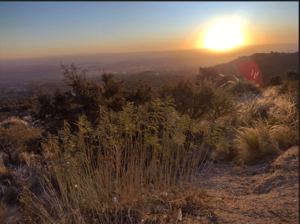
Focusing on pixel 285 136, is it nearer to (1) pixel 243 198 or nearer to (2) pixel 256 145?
(2) pixel 256 145

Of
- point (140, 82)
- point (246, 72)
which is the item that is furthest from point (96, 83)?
point (246, 72)

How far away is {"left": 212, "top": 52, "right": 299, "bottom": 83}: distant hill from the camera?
40.2 metres

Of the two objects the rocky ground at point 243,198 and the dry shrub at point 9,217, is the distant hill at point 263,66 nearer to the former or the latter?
the rocky ground at point 243,198

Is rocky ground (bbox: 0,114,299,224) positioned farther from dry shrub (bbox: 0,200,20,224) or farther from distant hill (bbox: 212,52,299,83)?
distant hill (bbox: 212,52,299,83)

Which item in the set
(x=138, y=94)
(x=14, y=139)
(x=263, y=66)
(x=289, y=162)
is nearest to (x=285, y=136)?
(x=289, y=162)

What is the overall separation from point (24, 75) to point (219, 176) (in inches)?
289

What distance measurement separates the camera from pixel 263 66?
42.6 m

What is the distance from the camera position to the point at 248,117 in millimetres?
7316

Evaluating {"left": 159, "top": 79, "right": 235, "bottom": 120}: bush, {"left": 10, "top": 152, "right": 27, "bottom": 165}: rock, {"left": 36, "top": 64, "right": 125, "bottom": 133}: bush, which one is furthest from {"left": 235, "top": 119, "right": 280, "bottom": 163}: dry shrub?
{"left": 10, "top": 152, "right": 27, "bottom": 165}: rock

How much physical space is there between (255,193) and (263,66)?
46069 mm

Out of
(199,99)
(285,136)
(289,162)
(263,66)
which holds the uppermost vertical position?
(263,66)

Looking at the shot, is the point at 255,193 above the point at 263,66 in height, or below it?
below

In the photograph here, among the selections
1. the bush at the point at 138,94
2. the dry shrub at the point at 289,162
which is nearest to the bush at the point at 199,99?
the bush at the point at 138,94

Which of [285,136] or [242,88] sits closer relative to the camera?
[285,136]
